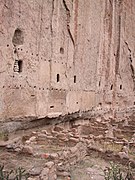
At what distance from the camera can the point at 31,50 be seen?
35.5ft

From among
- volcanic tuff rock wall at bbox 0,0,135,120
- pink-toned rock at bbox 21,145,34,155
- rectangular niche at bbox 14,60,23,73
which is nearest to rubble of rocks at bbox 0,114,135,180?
pink-toned rock at bbox 21,145,34,155

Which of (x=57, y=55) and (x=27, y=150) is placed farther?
(x=57, y=55)

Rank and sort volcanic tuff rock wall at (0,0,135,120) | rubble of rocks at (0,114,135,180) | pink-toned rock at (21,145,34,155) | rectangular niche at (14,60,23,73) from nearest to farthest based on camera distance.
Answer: rubble of rocks at (0,114,135,180)
pink-toned rock at (21,145,34,155)
volcanic tuff rock wall at (0,0,135,120)
rectangular niche at (14,60,23,73)

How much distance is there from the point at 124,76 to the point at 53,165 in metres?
15.0

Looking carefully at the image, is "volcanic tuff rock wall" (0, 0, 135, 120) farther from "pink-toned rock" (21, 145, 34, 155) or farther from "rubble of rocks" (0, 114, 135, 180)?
"pink-toned rock" (21, 145, 34, 155)

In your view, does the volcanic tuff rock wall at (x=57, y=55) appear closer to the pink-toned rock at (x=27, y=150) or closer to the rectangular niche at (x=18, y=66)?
the rectangular niche at (x=18, y=66)

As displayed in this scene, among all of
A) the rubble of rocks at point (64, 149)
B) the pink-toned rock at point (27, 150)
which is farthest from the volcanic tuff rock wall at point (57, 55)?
the pink-toned rock at point (27, 150)

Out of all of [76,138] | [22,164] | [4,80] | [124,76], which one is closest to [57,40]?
[4,80]

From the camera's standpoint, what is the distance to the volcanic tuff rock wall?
32.9 ft

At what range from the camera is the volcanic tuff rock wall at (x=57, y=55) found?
1003cm

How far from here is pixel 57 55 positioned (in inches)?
485

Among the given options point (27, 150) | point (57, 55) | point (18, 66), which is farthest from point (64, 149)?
point (57, 55)

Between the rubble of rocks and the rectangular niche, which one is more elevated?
the rectangular niche

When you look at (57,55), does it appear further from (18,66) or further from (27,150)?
(27,150)
